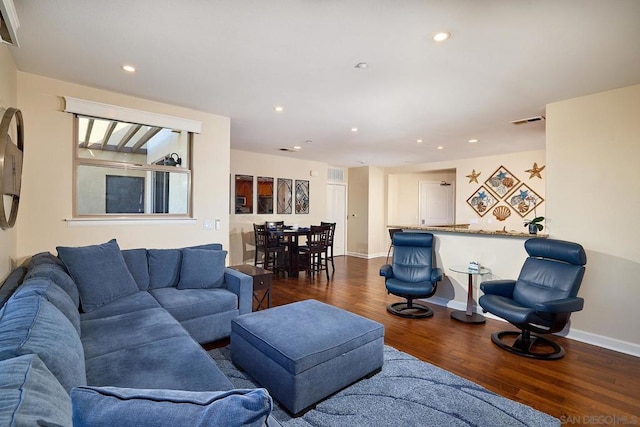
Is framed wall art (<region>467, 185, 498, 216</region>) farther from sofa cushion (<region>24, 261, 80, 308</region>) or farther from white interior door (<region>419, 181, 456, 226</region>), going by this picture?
sofa cushion (<region>24, 261, 80, 308</region>)

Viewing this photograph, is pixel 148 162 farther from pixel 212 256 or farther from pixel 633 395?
pixel 633 395

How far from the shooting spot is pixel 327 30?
6.86 feet

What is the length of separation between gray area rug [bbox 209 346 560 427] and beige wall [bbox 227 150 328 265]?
4.35m

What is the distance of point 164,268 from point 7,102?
1.89 metres

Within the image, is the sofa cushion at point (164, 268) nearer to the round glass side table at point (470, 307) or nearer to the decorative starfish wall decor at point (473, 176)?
the round glass side table at point (470, 307)

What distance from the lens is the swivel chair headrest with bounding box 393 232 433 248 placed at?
4176mm

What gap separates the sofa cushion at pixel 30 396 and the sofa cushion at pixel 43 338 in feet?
0.47

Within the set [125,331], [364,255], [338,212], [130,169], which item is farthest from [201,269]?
[338,212]

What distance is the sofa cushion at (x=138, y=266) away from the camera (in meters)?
3.04

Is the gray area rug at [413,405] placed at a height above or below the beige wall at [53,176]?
below

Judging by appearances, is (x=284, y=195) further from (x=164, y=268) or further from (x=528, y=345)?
(x=528, y=345)

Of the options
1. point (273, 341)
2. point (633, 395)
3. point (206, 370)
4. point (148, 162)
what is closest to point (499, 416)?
point (633, 395)

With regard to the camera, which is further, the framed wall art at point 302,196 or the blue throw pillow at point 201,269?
the framed wall art at point 302,196

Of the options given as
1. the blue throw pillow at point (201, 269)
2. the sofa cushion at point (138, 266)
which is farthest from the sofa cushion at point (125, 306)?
the blue throw pillow at point (201, 269)
